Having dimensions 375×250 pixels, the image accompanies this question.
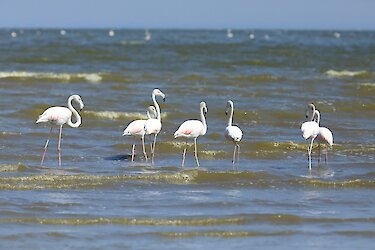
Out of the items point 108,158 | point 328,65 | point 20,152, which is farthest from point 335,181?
point 328,65

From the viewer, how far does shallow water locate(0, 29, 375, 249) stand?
8.60 meters

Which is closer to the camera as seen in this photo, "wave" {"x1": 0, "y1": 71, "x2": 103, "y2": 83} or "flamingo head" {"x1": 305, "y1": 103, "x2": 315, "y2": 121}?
"flamingo head" {"x1": 305, "y1": 103, "x2": 315, "y2": 121}

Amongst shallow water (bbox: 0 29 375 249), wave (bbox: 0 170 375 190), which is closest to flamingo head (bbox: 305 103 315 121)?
shallow water (bbox: 0 29 375 249)

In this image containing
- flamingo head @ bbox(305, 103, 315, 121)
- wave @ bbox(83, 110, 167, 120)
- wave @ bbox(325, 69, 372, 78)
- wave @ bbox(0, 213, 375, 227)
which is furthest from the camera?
wave @ bbox(325, 69, 372, 78)

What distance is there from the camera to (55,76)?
27.2 metres

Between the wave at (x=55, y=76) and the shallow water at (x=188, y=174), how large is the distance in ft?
1.32

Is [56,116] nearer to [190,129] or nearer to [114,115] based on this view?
[190,129]

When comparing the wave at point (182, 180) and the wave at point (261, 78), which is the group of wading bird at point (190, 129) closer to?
the wave at point (182, 180)

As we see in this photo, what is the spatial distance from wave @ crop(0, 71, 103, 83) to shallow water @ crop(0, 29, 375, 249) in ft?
1.32

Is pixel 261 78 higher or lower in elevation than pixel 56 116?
higher

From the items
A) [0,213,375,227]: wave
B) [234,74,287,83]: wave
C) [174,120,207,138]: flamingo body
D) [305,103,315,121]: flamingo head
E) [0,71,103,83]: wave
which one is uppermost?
[234,74,287,83]: wave

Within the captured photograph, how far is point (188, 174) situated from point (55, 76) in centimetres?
1621

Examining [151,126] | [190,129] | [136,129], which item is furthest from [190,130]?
[136,129]

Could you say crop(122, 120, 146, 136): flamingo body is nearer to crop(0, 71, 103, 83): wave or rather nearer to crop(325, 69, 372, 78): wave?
crop(0, 71, 103, 83): wave
